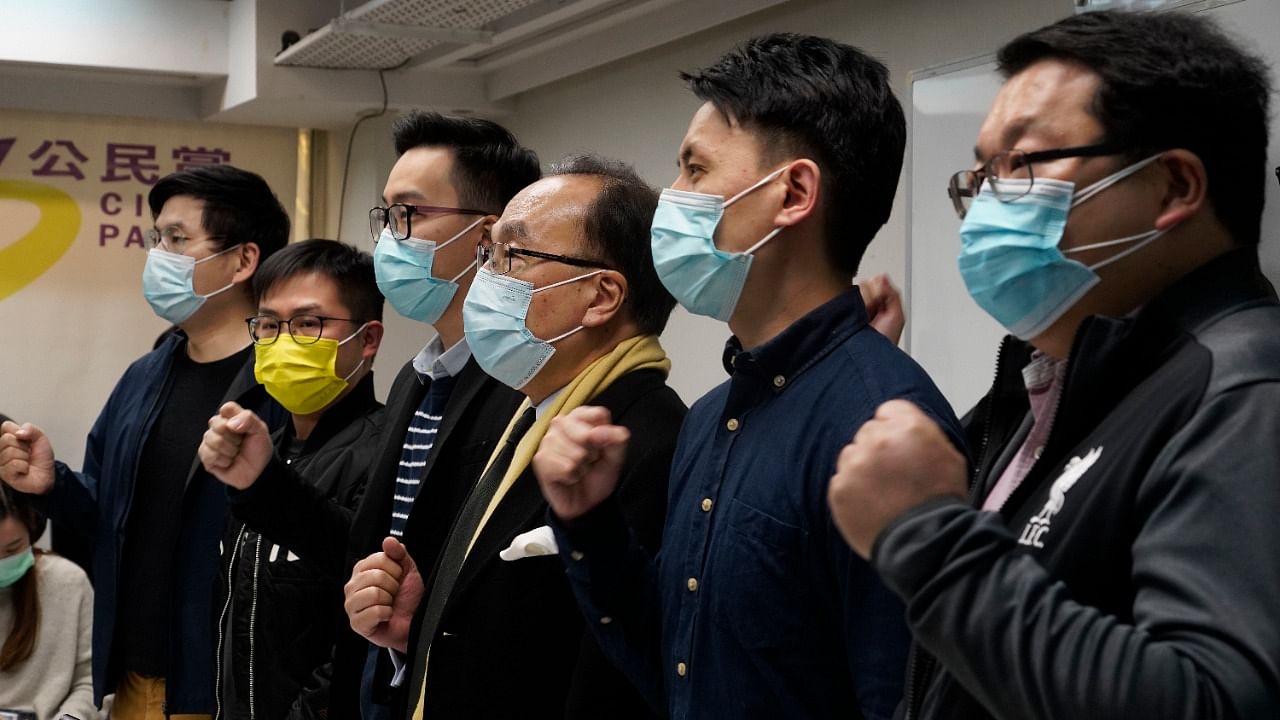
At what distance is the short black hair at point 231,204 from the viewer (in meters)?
3.54

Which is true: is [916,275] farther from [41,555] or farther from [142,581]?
[41,555]

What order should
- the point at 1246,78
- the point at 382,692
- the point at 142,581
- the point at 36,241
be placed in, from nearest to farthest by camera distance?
the point at 1246,78 → the point at 382,692 → the point at 142,581 → the point at 36,241

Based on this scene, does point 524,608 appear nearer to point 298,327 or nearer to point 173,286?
point 298,327

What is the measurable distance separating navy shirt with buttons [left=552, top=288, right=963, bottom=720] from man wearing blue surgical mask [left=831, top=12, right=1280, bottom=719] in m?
0.17

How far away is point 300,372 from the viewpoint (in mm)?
2906

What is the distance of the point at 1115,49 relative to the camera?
117cm

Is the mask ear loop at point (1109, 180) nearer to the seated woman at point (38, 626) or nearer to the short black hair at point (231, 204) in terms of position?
the short black hair at point (231, 204)

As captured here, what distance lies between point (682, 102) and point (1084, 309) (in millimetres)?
2866

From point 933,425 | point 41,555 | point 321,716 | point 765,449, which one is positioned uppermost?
point 933,425

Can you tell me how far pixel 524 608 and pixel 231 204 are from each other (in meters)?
2.10

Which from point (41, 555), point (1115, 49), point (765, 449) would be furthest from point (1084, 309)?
point (41, 555)

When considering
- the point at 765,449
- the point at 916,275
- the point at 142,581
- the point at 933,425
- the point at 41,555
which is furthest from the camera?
the point at 41,555

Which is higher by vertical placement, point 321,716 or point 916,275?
point 916,275

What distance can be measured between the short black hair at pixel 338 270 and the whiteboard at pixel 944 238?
1.24 m
